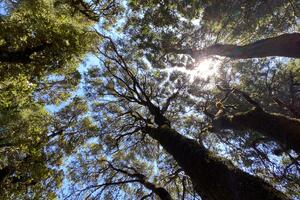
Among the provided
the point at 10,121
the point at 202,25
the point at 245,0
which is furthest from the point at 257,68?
the point at 10,121

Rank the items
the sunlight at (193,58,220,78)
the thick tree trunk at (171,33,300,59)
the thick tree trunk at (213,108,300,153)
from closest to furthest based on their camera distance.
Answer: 1. the thick tree trunk at (213,108,300,153)
2. the thick tree trunk at (171,33,300,59)
3. the sunlight at (193,58,220,78)

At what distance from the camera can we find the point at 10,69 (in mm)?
8594

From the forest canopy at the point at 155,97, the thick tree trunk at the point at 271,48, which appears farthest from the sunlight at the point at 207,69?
the thick tree trunk at the point at 271,48

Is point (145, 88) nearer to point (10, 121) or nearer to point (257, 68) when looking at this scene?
point (257, 68)

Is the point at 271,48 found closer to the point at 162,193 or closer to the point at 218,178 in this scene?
the point at 218,178

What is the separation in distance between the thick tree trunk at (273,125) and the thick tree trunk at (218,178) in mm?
1632

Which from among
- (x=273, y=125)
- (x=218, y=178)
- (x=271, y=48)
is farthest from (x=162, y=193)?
(x=271, y=48)

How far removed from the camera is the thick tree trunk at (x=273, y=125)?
255 inches

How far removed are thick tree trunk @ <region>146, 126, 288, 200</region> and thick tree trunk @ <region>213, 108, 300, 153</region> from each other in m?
1.63

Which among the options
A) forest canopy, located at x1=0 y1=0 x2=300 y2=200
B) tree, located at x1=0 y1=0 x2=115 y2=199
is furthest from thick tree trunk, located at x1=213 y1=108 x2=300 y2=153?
tree, located at x1=0 y1=0 x2=115 y2=199

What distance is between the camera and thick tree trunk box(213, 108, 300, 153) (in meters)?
6.47

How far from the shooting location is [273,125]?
695cm

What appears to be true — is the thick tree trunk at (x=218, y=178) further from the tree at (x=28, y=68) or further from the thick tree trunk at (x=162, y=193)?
the tree at (x=28, y=68)

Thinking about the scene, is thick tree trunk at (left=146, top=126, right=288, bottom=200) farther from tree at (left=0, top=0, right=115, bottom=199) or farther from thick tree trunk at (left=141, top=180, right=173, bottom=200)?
tree at (left=0, top=0, right=115, bottom=199)
